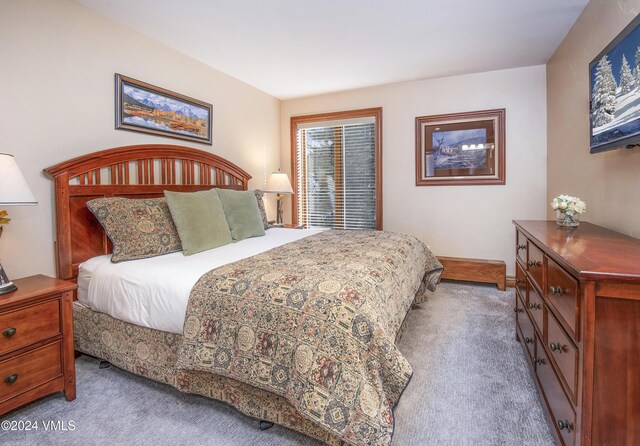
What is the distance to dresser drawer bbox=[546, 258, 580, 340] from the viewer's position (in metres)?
1.20

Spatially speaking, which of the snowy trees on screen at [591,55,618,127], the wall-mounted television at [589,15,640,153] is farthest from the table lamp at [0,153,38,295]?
the snowy trees on screen at [591,55,618,127]

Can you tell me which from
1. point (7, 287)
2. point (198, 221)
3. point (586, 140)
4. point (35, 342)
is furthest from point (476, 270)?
point (7, 287)

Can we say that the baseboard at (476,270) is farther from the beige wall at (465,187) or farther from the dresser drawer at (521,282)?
the dresser drawer at (521,282)

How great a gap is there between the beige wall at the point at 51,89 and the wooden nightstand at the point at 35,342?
44cm

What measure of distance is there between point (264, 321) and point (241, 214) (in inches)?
68.5

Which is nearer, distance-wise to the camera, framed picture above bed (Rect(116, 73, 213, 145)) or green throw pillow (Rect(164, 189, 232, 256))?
green throw pillow (Rect(164, 189, 232, 256))

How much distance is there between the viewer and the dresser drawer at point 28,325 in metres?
1.64

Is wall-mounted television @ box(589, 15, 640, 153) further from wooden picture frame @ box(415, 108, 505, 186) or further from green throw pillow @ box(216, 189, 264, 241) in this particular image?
green throw pillow @ box(216, 189, 264, 241)

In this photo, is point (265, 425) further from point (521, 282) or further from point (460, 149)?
point (460, 149)

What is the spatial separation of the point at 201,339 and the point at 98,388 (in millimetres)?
912

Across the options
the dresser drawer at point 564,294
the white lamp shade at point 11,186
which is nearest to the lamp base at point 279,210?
the white lamp shade at point 11,186

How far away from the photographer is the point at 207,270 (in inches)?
76.7

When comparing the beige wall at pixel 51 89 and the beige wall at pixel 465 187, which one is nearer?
the beige wall at pixel 51 89

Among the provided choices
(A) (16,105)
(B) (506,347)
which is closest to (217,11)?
(A) (16,105)
